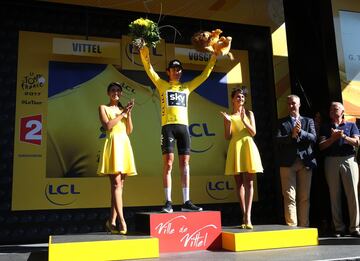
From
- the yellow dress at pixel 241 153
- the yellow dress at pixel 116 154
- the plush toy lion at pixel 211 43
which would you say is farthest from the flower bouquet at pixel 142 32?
the yellow dress at pixel 241 153

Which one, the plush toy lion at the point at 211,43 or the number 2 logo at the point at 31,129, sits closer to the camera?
the plush toy lion at the point at 211,43

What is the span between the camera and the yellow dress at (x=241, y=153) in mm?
3975

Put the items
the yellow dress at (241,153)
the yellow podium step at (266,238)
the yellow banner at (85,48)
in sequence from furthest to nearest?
1. the yellow banner at (85,48)
2. the yellow dress at (241,153)
3. the yellow podium step at (266,238)

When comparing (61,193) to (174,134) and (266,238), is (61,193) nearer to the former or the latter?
(174,134)

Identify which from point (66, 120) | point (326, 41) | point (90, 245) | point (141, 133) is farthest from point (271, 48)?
point (90, 245)

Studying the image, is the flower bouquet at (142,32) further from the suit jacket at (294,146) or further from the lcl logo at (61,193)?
the lcl logo at (61,193)

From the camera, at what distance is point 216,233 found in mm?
3844

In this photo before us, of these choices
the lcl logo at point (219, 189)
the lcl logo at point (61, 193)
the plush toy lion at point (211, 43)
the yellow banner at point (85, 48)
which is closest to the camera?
the plush toy lion at point (211, 43)

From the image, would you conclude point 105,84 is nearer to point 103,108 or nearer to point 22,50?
point 22,50

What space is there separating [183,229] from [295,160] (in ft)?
5.53

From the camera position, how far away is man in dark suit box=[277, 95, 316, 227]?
14.6 ft

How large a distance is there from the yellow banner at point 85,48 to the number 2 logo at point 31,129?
41.2 inches

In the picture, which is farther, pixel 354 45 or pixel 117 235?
pixel 354 45

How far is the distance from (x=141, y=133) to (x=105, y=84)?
905mm
